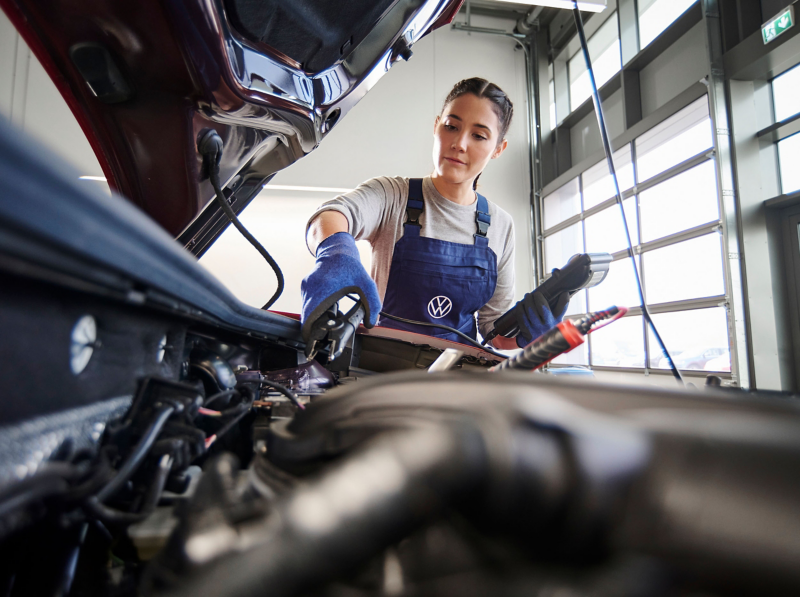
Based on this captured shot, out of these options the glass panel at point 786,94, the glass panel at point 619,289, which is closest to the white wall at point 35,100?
the glass panel at point 619,289

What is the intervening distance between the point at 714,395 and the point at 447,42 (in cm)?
686

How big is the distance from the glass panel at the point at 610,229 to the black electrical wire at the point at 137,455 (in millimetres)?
4710

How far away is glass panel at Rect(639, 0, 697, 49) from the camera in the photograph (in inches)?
166

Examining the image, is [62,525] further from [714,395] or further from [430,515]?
[714,395]

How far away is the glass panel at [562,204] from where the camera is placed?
17.4 feet

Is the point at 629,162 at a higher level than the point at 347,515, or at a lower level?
higher

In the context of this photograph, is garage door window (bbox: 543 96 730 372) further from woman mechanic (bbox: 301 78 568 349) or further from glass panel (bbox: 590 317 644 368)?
woman mechanic (bbox: 301 78 568 349)

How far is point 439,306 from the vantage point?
1.62 m

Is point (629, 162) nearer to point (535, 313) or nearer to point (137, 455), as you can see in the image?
point (535, 313)

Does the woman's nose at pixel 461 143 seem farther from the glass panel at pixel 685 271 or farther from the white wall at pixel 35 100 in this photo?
the white wall at pixel 35 100

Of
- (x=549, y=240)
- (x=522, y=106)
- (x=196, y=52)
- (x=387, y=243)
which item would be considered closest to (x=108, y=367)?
(x=196, y=52)

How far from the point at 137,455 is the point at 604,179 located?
5.35 m

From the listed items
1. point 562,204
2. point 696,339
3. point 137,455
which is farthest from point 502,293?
point 562,204

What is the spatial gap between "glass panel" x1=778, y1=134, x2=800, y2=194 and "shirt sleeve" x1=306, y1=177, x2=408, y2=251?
3386 millimetres
